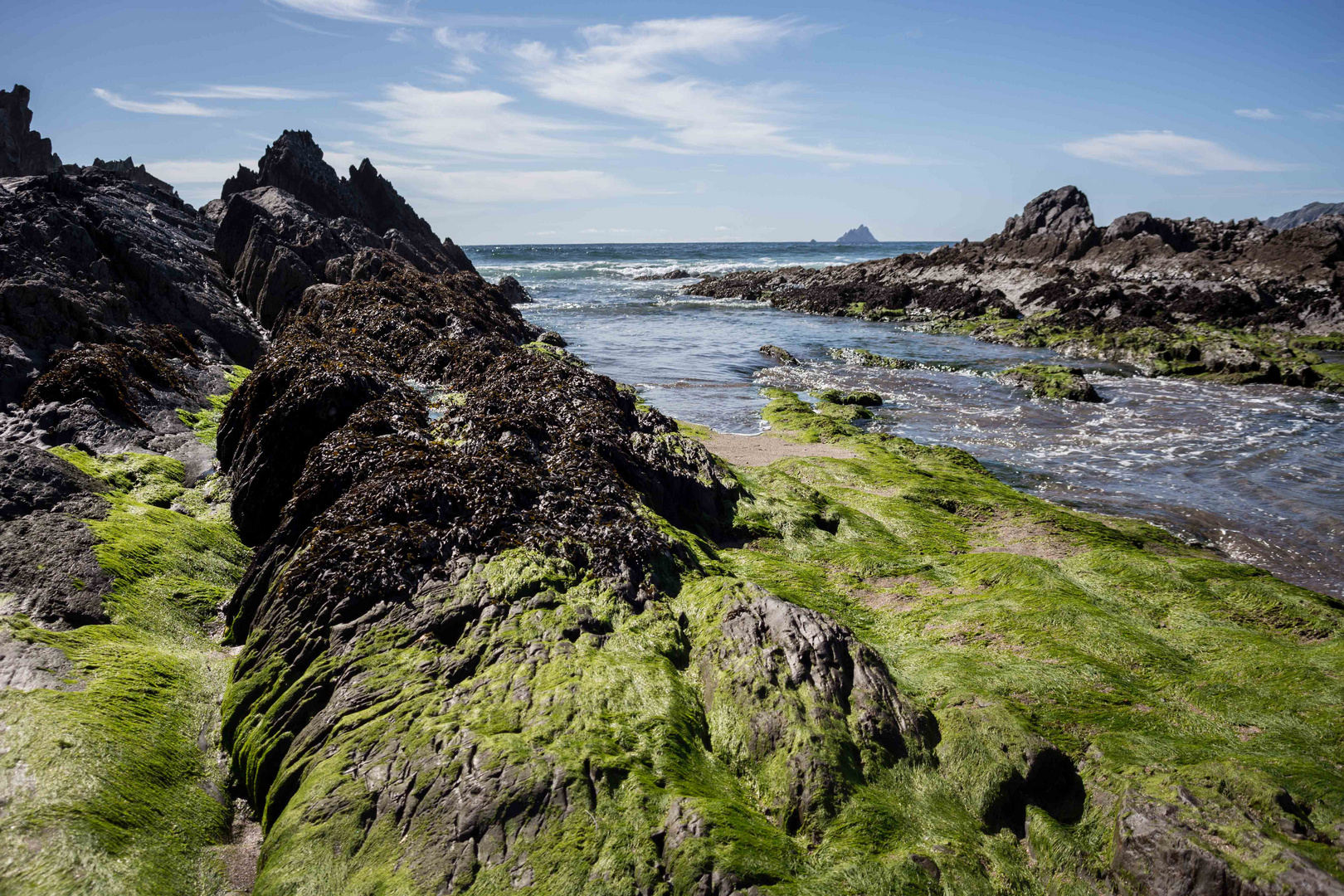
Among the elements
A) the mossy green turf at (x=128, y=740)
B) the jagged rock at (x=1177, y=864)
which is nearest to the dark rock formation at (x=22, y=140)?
the mossy green turf at (x=128, y=740)

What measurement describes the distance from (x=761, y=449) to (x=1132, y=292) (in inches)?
1322

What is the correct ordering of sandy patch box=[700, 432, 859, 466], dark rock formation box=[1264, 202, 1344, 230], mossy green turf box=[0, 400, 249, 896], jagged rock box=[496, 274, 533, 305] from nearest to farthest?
mossy green turf box=[0, 400, 249, 896] → sandy patch box=[700, 432, 859, 466] → jagged rock box=[496, 274, 533, 305] → dark rock formation box=[1264, 202, 1344, 230]

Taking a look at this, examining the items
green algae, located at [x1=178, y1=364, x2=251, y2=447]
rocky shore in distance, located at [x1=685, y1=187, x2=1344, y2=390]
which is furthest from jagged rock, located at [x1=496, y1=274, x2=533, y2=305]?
green algae, located at [x1=178, y1=364, x2=251, y2=447]

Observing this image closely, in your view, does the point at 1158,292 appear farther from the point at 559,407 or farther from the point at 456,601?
the point at 456,601

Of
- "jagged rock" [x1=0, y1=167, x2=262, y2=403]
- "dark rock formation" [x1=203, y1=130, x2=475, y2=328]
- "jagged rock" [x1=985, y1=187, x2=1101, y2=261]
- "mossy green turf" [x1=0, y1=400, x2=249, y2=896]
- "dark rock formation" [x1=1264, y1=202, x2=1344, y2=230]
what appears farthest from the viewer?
"dark rock formation" [x1=1264, y1=202, x2=1344, y2=230]

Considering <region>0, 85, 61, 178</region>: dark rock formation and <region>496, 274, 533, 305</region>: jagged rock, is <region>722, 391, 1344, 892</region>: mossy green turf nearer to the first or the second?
<region>496, 274, 533, 305</region>: jagged rock

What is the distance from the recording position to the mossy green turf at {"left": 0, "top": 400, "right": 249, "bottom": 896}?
381 cm

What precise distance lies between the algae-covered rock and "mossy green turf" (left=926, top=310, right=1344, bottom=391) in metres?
4.95

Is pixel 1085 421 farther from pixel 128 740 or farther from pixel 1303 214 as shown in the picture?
pixel 1303 214

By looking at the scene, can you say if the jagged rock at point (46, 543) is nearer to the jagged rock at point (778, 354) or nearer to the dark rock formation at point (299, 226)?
the dark rock formation at point (299, 226)

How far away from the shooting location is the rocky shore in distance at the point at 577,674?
13.1 feet

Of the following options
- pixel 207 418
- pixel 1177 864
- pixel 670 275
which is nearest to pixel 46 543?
pixel 207 418

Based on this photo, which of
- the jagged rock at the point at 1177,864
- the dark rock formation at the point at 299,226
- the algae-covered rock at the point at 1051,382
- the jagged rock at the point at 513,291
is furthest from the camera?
the jagged rock at the point at 513,291

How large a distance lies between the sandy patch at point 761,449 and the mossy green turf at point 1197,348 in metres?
19.1
